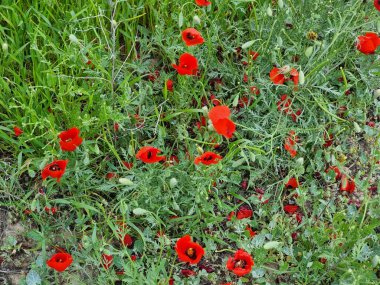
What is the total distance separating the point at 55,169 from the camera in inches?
84.0

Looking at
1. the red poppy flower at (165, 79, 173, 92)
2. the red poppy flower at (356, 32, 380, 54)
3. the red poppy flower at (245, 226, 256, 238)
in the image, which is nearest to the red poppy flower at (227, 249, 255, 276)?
the red poppy flower at (245, 226, 256, 238)

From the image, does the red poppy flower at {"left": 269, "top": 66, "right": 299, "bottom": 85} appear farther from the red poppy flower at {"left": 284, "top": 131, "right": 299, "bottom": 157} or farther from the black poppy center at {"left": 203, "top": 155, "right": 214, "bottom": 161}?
the black poppy center at {"left": 203, "top": 155, "right": 214, "bottom": 161}

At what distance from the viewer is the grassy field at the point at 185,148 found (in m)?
2.20

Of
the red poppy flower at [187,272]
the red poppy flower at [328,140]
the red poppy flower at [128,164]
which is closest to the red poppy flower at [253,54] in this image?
the red poppy flower at [328,140]

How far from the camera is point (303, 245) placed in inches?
92.0

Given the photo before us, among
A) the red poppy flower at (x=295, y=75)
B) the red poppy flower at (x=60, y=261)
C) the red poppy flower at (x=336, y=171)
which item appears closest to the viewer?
the red poppy flower at (x=60, y=261)

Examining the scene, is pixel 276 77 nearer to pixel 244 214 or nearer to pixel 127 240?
pixel 244 214

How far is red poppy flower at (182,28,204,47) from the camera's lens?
2281mm

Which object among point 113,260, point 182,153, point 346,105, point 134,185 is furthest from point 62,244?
point 346,105

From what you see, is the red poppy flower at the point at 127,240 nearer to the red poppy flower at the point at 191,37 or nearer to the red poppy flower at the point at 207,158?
the red poppy flower at the point at 207,158

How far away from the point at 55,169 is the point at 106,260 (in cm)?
39

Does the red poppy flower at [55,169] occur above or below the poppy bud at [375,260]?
above

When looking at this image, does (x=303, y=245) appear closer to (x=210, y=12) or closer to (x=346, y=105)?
(x=346, y=105)

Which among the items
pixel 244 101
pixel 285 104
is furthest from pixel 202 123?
pixel 285 104
